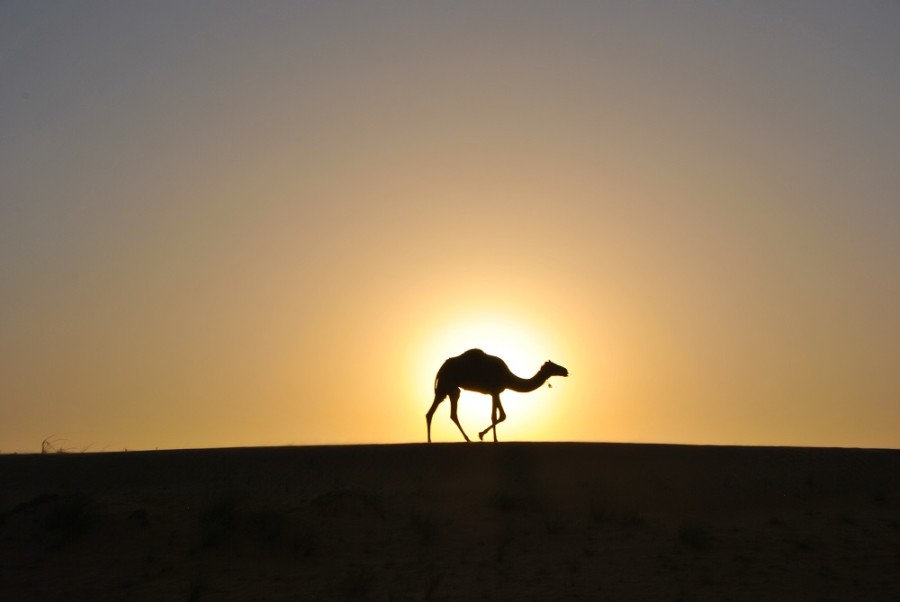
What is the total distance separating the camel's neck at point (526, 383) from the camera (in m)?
31.8

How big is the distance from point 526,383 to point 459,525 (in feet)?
35.1

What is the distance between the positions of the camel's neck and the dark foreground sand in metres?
3.87

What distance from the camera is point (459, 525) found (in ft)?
71.8

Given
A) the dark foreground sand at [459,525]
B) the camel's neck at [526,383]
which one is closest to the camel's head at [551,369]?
the camel's neck at [526,383]

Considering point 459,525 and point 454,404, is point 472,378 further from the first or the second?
point 459,525

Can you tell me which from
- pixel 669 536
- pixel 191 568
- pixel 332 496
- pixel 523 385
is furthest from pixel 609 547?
pixel 523 385

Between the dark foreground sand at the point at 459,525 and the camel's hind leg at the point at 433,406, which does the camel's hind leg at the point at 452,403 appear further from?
the dark foreground sand at the point at 459,525

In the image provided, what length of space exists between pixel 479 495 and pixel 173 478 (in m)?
7.22

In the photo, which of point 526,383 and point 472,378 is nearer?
point 472,378

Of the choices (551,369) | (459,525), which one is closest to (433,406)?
(551,369)

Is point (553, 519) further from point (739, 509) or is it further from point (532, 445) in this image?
point (532, 445)

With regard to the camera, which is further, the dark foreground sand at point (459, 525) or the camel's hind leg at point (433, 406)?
the camel's hind leg at point (433, 406)

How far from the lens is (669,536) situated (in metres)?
21.3

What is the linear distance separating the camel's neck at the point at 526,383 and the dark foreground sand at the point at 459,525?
387cm
